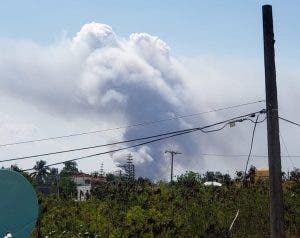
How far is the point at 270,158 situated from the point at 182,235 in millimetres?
4139

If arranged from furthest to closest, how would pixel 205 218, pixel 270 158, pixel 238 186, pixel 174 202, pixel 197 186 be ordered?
pixel 238 186 → pixel 197 186 → pixel 174 202 → pixel 205 218 → pixel 270 158

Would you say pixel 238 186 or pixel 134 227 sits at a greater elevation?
pixel 238 186

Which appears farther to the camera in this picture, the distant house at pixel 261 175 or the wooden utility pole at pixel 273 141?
the distant house at pixel 261 175

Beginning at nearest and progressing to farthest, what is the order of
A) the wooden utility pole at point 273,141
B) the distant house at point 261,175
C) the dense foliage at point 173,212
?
the wooden utility pole at point 273,141 → the dense foliage at point 173,212 → the distant house at point 261,175

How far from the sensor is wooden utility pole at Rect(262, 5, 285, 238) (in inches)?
465

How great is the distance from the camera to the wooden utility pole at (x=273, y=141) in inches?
465

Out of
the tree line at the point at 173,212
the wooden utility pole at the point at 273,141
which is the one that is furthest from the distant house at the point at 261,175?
the wooden utility pole at the point at 273,141

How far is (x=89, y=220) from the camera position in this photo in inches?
648

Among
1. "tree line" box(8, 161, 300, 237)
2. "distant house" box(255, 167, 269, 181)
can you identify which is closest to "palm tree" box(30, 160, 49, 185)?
"tree line" box(8, 161, 300, 237)

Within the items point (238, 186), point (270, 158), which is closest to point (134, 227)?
point (270, 158)

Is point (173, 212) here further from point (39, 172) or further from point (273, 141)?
point (39, 172)

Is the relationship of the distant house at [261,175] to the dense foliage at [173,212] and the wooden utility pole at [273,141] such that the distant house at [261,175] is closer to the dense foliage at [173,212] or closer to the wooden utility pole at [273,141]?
the dense foliage at [173,212]

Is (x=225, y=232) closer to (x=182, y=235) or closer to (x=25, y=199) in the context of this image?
(x=182, y=235)

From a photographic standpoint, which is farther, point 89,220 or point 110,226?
point 89,220
